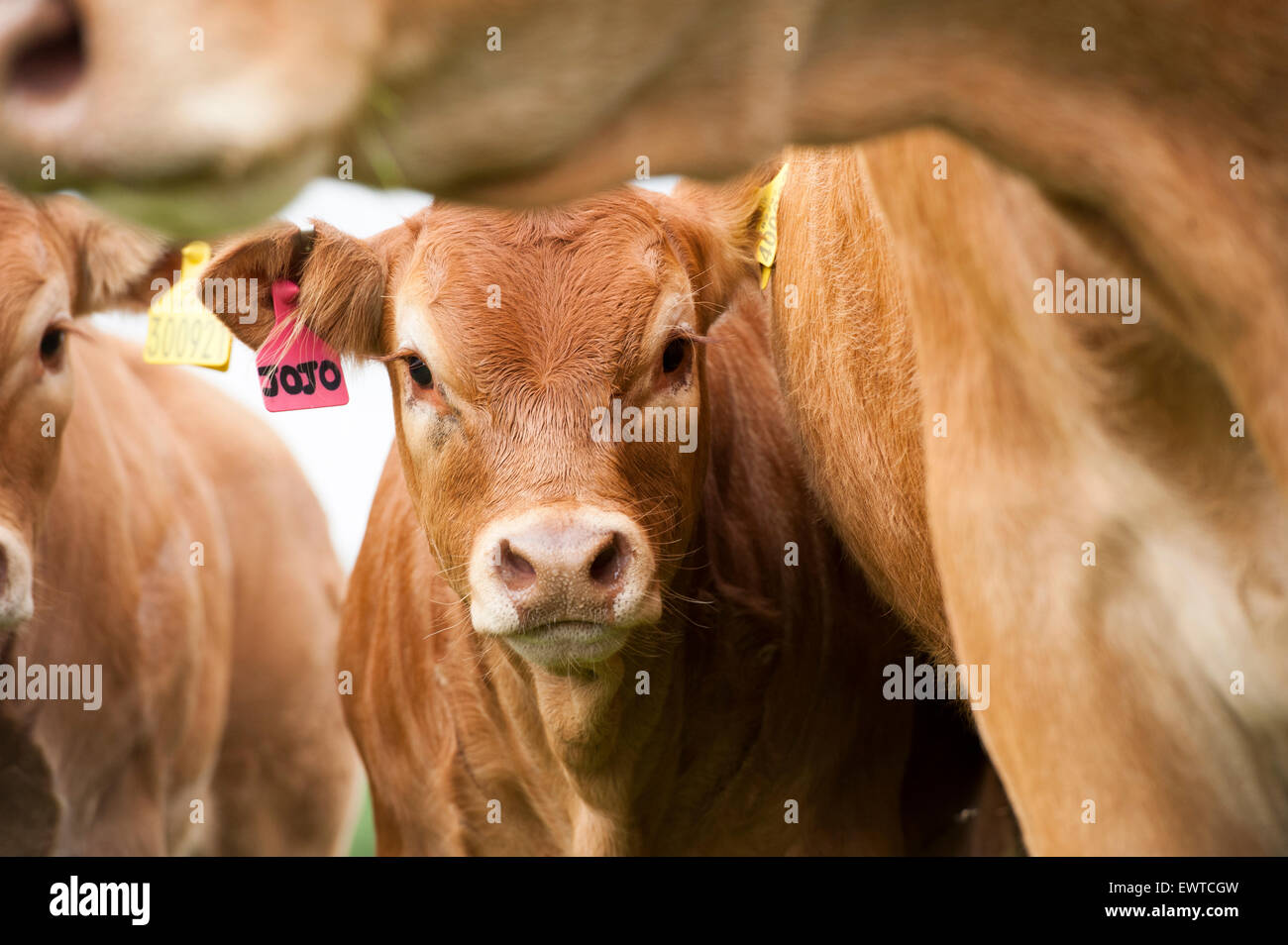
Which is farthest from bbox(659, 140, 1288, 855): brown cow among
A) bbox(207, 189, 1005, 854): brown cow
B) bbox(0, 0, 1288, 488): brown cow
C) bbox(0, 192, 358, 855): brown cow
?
bbox(0, 192, 358, 855): brown cow

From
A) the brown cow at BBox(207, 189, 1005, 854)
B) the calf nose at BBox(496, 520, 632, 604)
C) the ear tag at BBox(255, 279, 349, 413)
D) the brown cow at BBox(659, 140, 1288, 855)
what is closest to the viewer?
the brown cow at BBox(659, 140, 1288, 855)

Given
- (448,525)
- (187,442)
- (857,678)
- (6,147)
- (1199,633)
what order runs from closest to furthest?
1. (6,147)
2. (1199,633)
3. (448,525)
4. (857,678)
5. (187,442)

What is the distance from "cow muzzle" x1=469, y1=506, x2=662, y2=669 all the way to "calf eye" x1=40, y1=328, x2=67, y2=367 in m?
1.55

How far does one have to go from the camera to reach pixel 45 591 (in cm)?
370

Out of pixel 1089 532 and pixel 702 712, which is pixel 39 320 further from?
pixel 1089 532

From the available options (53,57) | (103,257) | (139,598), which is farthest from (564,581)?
(139,598)

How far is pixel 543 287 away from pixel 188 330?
3.73ft

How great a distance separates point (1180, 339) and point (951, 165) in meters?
0.36

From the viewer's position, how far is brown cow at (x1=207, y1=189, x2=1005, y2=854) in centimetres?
251

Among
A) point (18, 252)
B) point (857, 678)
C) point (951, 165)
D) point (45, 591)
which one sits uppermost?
point (18, 252)

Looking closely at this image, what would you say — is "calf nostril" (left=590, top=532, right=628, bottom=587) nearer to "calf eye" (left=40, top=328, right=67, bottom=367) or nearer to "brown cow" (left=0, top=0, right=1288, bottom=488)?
"brown cow" (left=0, top=0, right=1288, bottom=488)

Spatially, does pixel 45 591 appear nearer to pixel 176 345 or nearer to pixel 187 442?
pixel 176 345

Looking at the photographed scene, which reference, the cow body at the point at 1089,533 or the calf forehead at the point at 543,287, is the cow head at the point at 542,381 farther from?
the cow body at the point at 1089,533

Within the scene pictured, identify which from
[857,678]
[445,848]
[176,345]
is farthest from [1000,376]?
[176,345]
